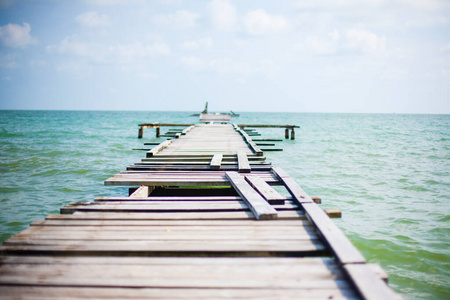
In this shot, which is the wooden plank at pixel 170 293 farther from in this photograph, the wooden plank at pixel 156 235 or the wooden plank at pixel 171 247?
the wooden plank at pixel 156 235

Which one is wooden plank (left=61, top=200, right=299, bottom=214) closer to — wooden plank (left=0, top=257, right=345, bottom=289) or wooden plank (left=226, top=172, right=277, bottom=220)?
wooden plank (left=226, top=172, right=277, bottom=220)

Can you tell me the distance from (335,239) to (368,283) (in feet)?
1.86

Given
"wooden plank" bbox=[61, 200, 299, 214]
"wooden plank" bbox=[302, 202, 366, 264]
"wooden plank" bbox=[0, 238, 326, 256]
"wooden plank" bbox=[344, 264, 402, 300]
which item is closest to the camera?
"wooden plank" bbox=[344, 264, 402, 300]

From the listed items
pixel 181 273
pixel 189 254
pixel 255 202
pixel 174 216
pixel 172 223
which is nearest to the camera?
pixel 181 273

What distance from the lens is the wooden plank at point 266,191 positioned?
142 inches

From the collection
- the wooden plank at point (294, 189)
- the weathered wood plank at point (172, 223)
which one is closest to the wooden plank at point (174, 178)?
the wooden plank at point (294, 189)

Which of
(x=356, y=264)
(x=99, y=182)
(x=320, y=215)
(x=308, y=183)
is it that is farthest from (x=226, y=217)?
(x=99, y=182)

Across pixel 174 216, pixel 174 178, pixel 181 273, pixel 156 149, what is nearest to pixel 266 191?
pixel 174 216

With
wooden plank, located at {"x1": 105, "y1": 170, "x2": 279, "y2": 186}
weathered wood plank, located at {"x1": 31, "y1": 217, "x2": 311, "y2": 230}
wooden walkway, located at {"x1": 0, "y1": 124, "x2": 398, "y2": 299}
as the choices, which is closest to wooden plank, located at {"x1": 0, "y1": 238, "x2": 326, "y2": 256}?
wooden walkway, located at {"x1": 0, "y1": 124, "x2": 398, "y2": 299}

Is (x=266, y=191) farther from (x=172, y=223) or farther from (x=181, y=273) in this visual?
(x=181, y=273)

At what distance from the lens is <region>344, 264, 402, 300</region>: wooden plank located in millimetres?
1867

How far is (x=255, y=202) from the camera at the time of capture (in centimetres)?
351

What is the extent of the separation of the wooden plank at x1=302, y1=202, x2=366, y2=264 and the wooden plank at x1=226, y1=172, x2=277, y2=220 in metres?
0.39

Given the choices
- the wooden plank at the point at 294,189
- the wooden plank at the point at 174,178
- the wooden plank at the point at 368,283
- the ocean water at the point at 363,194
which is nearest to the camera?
the wooden plank at the point at 368,283
